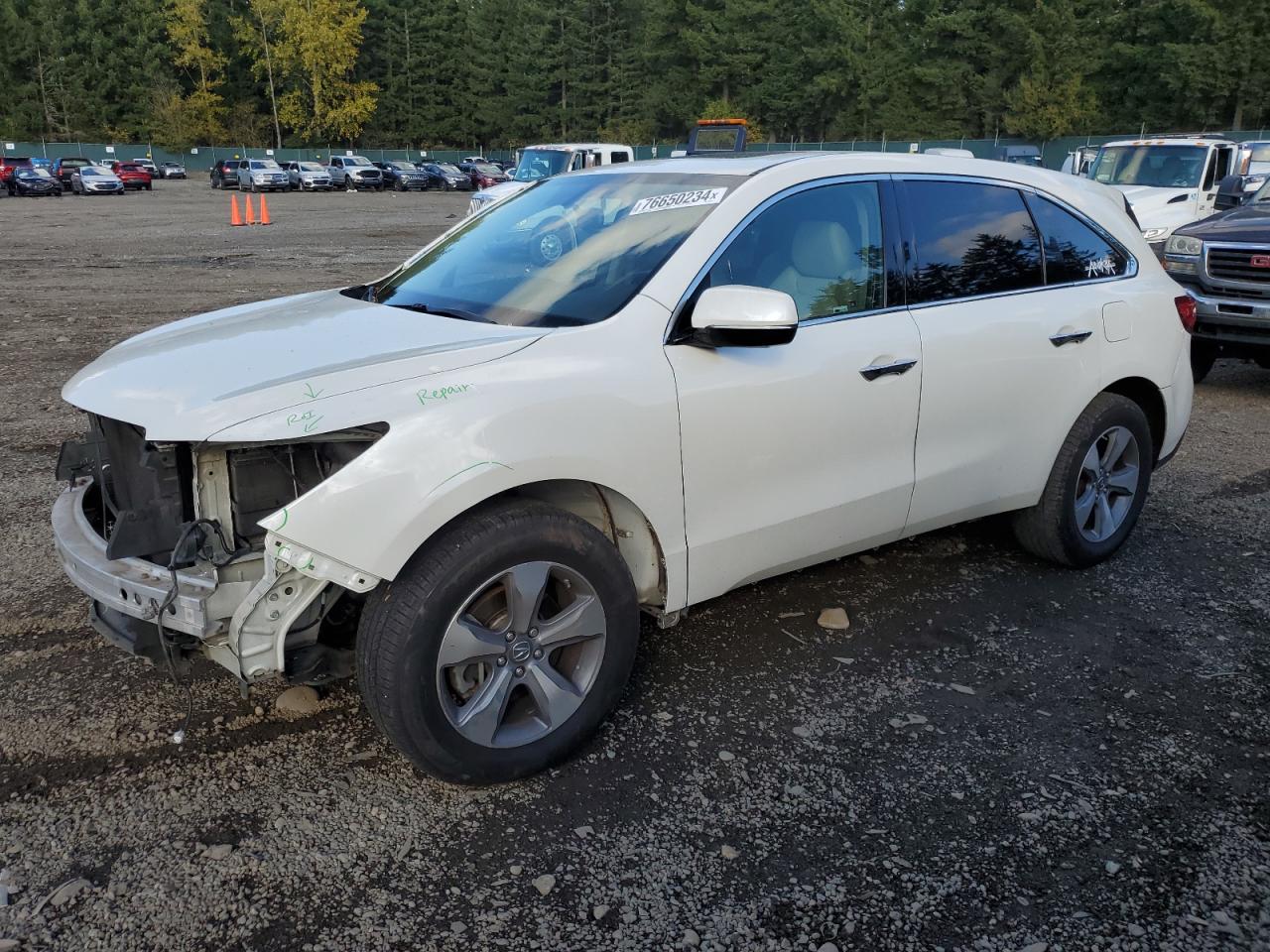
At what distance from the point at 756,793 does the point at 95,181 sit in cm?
5186

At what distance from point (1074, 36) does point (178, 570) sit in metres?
70.1

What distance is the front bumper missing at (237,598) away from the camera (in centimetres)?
271

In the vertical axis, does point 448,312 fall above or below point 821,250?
below

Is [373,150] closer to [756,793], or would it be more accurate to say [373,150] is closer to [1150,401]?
[1150,401]

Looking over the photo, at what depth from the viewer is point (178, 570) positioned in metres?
2.84

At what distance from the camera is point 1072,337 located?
4363mm

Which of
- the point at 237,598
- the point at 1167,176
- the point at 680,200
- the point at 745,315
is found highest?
the point at 1167,176

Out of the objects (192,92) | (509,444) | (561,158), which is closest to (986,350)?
(509,444)

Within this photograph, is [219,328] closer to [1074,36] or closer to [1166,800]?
[1166,800]

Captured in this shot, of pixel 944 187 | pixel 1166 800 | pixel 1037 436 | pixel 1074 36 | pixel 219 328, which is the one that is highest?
pixel 1074 36

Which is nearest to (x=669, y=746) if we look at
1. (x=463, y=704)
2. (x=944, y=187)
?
(x=463, y=704)

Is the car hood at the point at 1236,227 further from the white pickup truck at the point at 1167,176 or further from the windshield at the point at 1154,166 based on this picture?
the windshield at the point at 1154,166

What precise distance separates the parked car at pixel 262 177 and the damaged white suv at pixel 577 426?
169ft

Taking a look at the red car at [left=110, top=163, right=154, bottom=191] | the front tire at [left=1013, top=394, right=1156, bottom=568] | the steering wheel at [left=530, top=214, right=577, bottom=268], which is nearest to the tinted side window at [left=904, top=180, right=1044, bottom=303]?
the front tire at [left=1013, top=394, right=1156, bottom=568]
